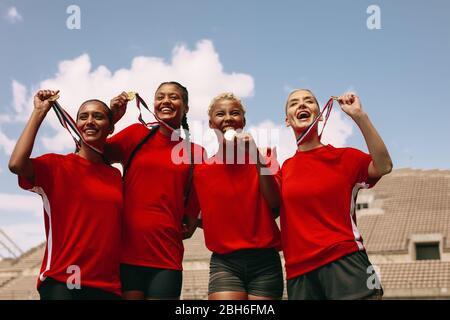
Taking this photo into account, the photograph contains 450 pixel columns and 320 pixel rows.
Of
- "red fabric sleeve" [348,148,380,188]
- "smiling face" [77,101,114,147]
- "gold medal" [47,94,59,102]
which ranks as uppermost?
"gold medal" [47,94,59,102]

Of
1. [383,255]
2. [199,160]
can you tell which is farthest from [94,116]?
[383,255]

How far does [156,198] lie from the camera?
3877 mm

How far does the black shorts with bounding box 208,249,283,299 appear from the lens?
3600 millimetres

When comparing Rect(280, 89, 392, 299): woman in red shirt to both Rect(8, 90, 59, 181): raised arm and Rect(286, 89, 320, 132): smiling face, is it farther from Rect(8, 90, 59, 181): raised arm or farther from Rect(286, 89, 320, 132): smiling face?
Rect(8, 90, 59, 181): raised arm

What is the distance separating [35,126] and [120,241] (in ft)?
3.28

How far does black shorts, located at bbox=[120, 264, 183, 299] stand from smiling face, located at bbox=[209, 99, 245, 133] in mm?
1147

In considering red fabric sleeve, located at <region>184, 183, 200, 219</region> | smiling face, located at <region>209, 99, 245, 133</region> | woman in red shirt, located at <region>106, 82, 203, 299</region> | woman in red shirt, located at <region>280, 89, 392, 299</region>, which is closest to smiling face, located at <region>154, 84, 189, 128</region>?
woman in red shirt, located at <region>106, 82, 203, 299</region>

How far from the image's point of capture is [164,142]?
167 inches

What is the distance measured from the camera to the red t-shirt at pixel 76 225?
137 inches

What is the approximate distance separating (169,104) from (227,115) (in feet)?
2.01

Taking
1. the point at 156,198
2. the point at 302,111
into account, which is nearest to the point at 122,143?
the point at 156,198

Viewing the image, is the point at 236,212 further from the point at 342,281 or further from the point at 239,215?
the point at 342,281
